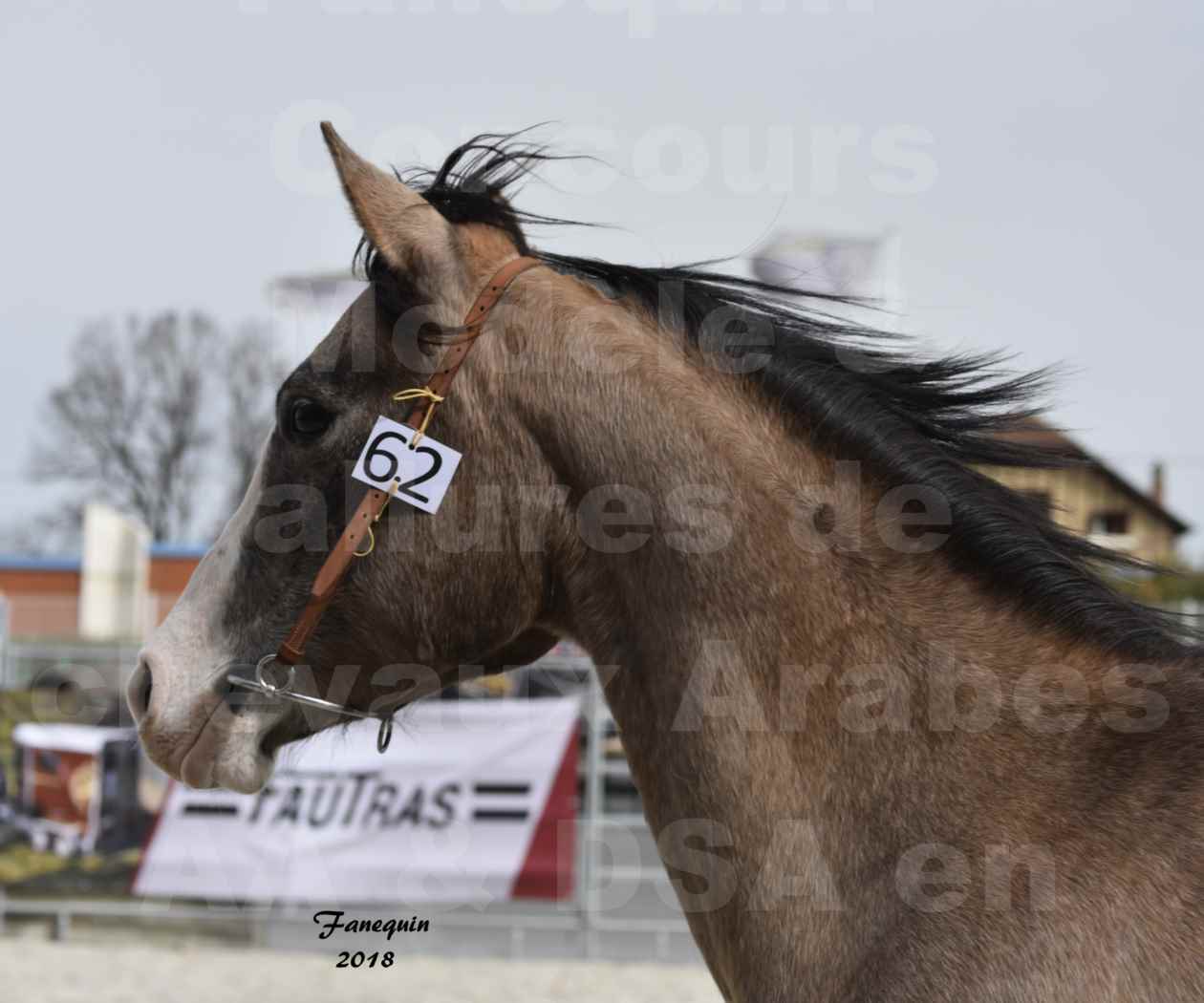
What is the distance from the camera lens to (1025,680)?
6.63ft

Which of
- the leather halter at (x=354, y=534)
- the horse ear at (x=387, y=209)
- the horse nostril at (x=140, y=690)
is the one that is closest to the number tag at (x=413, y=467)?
the leather halter at (x=354, y=534)

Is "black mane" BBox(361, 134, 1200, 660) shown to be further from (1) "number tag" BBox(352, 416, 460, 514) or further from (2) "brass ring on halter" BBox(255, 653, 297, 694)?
(2) "brass ring on halter" BBox(255, 653, 297, 694)

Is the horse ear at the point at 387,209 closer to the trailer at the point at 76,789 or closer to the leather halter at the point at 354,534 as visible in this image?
the leather halter at the point at 354,534

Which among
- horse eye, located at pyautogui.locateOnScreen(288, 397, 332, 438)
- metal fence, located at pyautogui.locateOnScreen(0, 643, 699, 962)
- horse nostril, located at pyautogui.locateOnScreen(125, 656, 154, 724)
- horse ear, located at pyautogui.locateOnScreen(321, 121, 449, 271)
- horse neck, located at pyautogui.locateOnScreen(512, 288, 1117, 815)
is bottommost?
metal fence, located at pyautogui.locateOnScreen(0, 643, 699, 962)

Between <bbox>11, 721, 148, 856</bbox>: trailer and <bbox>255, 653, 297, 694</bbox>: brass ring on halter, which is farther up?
<bbox>255, 653, 297, 694</bbox>: brass ring on halter

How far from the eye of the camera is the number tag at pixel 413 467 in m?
2.13

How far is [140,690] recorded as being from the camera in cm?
227

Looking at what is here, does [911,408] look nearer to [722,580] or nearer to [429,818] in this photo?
[722,580]

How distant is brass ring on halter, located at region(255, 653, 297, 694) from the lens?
2.21 metres

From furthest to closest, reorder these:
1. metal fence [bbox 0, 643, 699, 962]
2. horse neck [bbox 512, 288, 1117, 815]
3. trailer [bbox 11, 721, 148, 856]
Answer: trailer [bbox 11, 721, 148, 856] < metal fence [bbox 0, 643, 699, 962] < horse neck [bbox 512, 288, 1117, 815]

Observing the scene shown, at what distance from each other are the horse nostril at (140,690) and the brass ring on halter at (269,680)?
21 centimetres

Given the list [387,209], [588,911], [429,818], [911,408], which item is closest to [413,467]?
[387,209]

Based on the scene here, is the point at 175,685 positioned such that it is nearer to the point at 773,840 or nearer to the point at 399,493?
the point at 399,493

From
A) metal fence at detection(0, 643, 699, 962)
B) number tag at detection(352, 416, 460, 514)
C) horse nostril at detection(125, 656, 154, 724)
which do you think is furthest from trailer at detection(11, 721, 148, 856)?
number tag at detection(352, 416, 460, 514)
